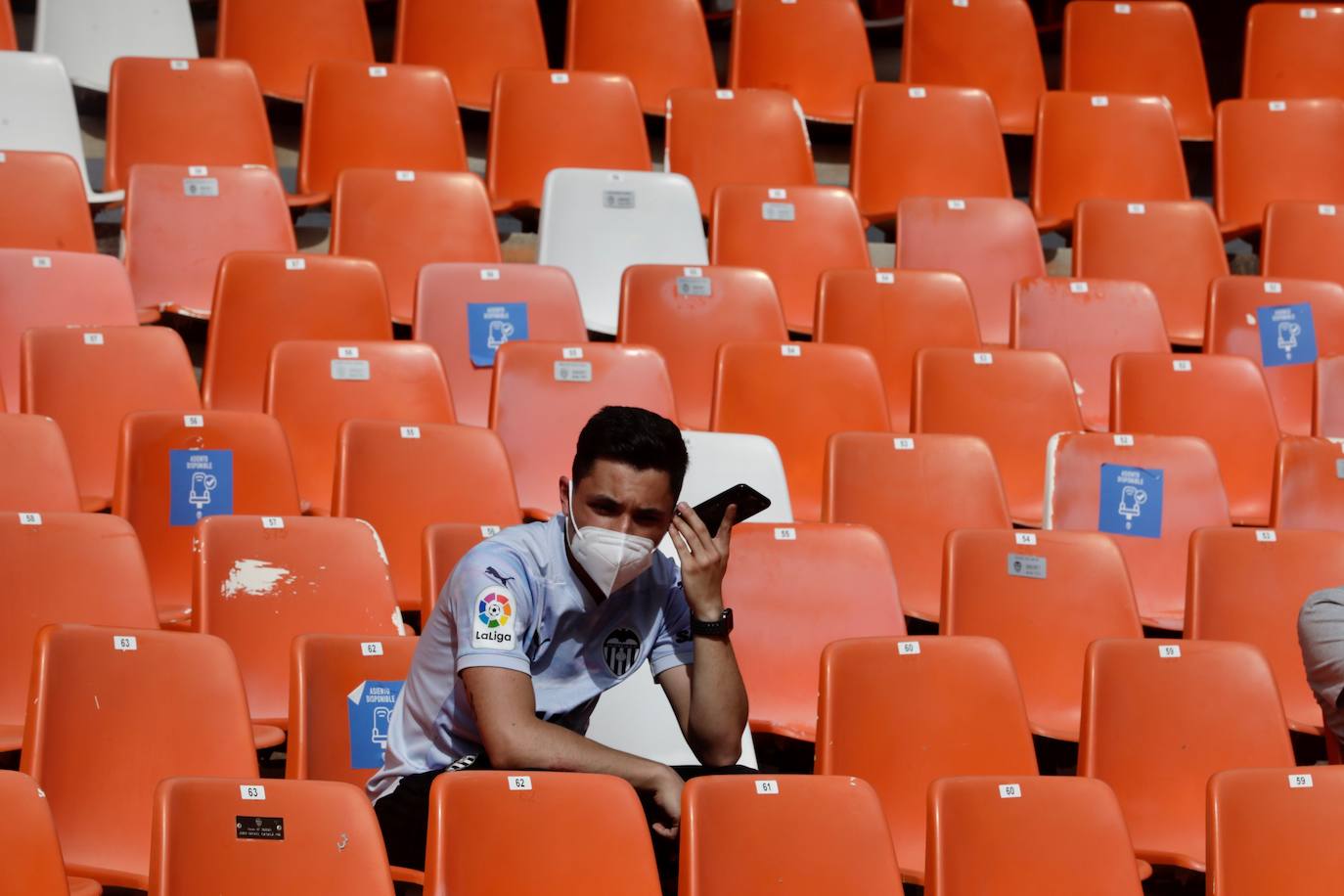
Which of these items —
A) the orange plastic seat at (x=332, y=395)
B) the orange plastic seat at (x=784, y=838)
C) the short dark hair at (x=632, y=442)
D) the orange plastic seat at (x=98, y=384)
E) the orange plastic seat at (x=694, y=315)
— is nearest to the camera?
the orange plastic seat at (x=784, y=838)

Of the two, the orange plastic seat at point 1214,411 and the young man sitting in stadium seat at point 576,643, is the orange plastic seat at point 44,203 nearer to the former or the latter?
the young man sitting in stadium seat at point 576,643

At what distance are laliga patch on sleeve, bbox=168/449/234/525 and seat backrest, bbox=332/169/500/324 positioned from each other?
4.13ft

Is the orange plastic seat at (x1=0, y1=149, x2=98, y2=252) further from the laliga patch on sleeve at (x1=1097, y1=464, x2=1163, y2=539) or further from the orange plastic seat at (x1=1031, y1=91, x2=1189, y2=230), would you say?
the orange plastic seat at (x1=1031, y1=91, x2=1189, y2=230)

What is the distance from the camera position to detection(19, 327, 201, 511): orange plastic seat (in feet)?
12.5

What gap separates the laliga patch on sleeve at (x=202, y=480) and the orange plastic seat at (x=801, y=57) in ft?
9.35

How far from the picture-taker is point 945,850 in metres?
2.51

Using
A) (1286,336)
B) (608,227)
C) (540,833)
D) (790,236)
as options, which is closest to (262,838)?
(540,833)

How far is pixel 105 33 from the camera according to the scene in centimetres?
556

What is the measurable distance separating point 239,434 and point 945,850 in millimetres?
1679

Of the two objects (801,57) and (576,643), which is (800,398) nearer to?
(576,643)

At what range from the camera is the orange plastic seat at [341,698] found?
2.73m

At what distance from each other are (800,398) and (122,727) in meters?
1.94

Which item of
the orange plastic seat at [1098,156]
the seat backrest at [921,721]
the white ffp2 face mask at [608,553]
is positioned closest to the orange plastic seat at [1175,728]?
the seat backrest at [921,721]

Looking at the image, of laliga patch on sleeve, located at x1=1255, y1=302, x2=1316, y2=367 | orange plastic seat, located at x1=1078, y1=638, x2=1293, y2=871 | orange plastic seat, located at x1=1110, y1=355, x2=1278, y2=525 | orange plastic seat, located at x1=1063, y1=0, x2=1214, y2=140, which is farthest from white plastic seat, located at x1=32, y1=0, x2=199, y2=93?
orange plastic seat, located at x1=1078, y1=638, x2=1293, y2=871
